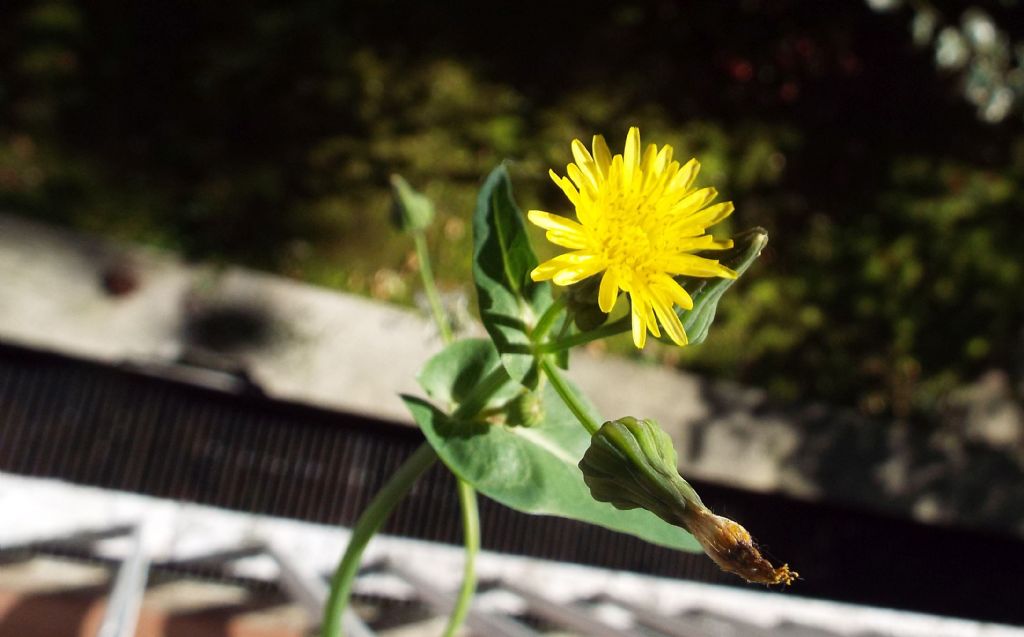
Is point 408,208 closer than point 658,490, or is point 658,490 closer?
point 658,490

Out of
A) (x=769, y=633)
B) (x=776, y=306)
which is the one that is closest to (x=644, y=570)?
(x=769, y=633)

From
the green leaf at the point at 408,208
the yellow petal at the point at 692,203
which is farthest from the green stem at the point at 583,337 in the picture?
the green leaf at the point at 408,208

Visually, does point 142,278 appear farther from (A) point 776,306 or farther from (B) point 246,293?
(A) point 776,306

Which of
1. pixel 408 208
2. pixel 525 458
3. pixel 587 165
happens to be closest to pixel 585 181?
pixel 587 165

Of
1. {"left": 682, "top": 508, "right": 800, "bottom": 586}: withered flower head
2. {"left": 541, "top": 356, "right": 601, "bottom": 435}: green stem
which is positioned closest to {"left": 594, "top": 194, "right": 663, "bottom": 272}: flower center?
{"left": 541, "top": 356, "right": 601, "bottom": 435}: green stem

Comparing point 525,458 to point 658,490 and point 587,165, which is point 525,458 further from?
point 587,165
